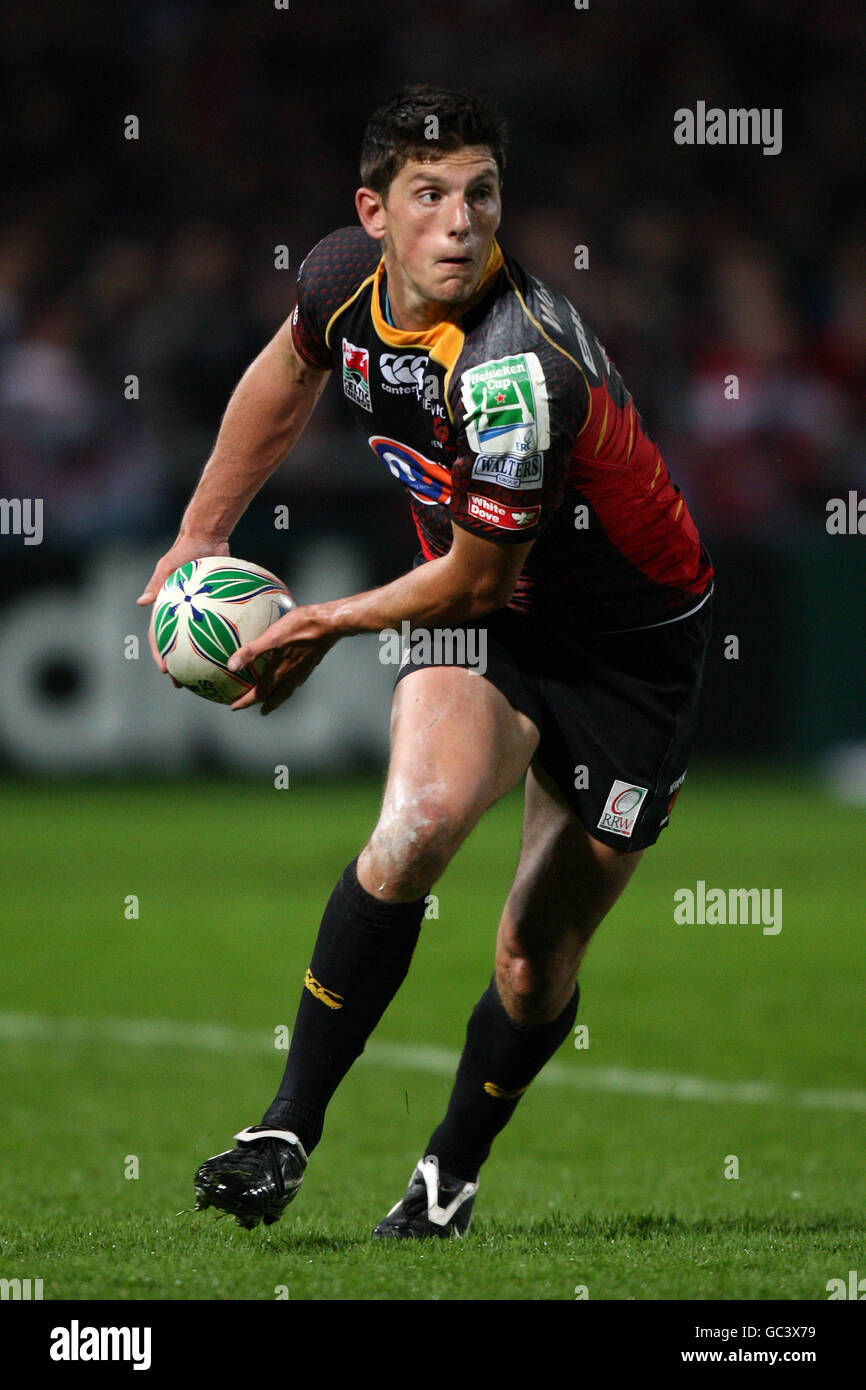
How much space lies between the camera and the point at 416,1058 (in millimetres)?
7297

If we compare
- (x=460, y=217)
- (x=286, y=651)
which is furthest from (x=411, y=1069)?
(x=460, y=217)

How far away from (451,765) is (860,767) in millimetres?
10652

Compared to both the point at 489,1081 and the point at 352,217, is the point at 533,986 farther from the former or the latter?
the point at 352,217

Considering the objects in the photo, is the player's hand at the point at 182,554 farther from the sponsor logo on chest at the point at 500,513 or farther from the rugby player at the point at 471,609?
the sponsor logo on chest at the point at 500,513

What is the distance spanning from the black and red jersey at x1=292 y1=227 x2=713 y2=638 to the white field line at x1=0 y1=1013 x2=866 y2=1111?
8.75 feet

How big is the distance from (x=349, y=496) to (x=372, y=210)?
956 cm

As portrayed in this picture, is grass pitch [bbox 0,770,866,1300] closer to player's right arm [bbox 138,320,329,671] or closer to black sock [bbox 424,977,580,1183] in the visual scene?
black sock [bbox 424,977,580,1183]

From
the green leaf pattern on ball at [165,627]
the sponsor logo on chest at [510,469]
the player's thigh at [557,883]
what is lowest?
the player's thigh at [557,883]

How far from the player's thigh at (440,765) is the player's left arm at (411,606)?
0.17m

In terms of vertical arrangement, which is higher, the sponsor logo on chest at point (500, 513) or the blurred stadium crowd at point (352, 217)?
the blurred stadium crowd at point (352, 217)

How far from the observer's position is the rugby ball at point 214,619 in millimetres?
4301

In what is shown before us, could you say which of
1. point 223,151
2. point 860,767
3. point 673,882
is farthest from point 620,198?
point 673,882
